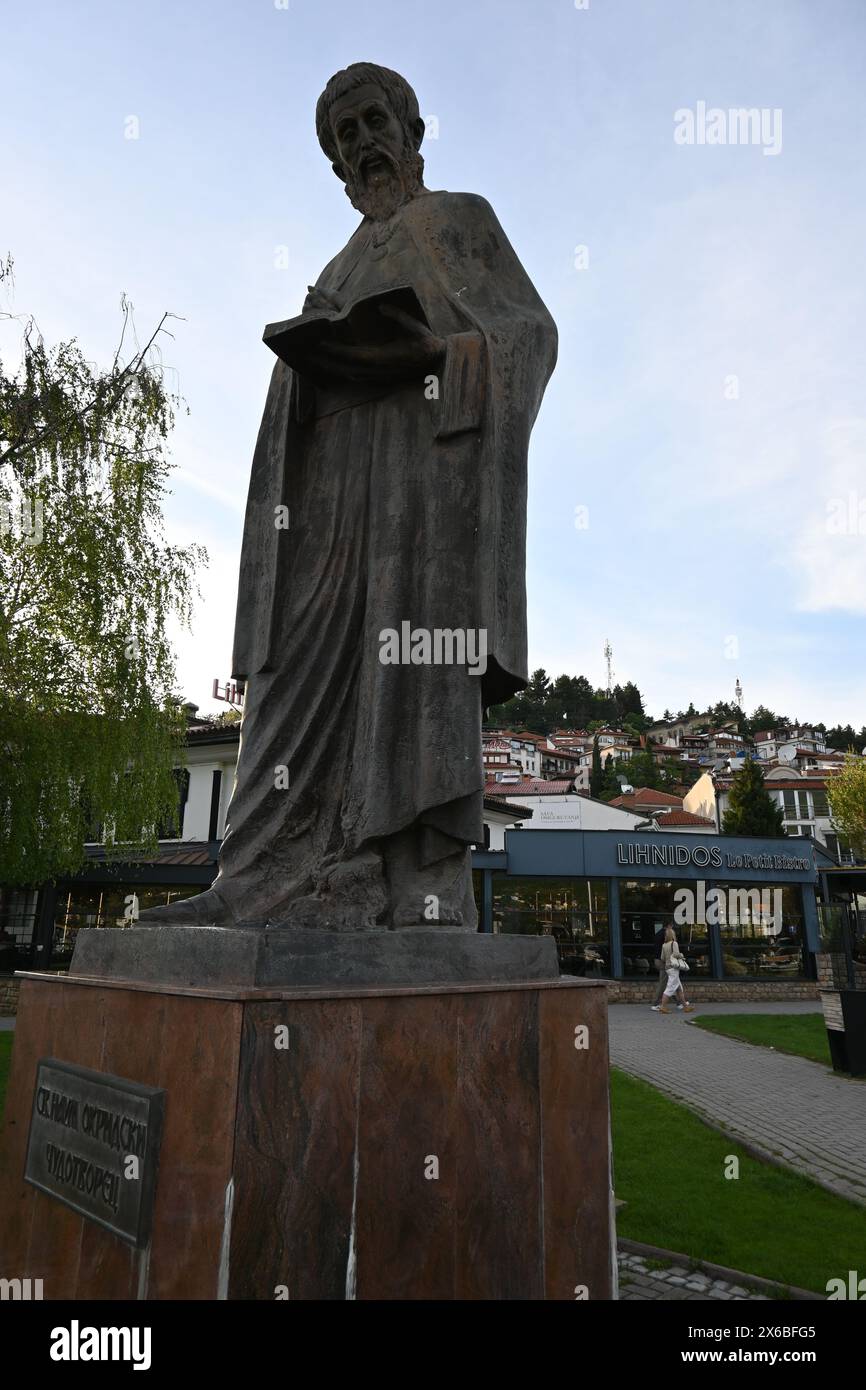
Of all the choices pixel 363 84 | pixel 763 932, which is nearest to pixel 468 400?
pixel 363 84

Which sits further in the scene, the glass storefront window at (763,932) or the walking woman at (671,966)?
the glass storefront window at (763,932)

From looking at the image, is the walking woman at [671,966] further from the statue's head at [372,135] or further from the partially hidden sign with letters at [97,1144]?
the partially hidden sign with letters at [97,1144]

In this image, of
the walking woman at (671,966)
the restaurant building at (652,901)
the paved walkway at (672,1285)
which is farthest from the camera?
the restaurant building at (652,901)

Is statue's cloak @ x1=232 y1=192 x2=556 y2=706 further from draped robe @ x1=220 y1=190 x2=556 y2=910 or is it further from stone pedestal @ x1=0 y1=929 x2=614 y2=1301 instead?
stone pedestal @ x1=0 y1=929 x2=614 y2=1301

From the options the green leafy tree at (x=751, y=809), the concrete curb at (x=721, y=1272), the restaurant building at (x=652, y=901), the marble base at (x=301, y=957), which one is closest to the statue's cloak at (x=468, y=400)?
the marble base at (x=301, y=957)

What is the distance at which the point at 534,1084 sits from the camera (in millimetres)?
2588

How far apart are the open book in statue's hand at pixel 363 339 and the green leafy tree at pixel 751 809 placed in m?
46.2

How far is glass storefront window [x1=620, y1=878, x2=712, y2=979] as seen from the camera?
1034 inches

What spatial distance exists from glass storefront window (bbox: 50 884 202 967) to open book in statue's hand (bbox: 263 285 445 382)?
2110 cm

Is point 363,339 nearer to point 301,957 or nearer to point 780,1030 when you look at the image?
point 301,957

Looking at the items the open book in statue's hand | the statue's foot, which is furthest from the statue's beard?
the statue's foot

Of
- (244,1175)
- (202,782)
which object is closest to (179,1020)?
(244,1175)

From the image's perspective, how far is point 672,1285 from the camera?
4219 millimetres

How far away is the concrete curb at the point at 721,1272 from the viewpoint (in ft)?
13.3
